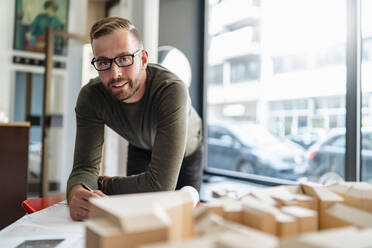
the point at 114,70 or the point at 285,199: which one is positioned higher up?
the point at 114,70

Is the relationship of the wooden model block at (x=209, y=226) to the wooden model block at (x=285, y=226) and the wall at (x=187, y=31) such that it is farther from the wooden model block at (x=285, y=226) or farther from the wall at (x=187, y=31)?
the wall at (x=187, y=31)

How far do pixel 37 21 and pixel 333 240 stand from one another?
4.22 meters

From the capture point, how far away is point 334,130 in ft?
8.35

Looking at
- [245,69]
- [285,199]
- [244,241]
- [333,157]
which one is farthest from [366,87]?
[244,241]

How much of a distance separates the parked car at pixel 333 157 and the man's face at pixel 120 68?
1.65 meters

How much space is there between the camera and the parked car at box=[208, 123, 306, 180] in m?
3.04

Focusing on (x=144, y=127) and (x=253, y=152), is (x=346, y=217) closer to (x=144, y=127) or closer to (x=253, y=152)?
(x=144, y=127)

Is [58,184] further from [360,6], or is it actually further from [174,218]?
[174,218]

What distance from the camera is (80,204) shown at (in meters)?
1.05

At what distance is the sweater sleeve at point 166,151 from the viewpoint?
120 centimetres

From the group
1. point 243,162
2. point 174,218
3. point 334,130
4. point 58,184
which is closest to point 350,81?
point 334,130

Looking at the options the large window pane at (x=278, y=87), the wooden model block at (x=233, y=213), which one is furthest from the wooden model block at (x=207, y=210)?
the large window pane at (x=278, y=87)

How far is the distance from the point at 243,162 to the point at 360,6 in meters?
1.90

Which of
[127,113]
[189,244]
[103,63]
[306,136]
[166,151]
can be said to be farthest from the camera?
[306,136]
